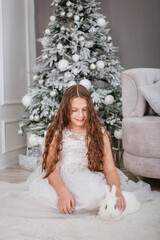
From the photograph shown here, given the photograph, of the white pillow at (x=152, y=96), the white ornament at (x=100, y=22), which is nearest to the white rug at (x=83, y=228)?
the white pillow at (x=152, y=96)

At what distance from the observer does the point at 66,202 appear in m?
1.51

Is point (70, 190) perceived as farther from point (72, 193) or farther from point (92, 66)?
point (92, 66)

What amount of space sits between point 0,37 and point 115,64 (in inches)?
44.6

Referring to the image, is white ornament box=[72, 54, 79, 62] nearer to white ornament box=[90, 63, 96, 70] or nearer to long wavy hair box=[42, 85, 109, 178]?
white ornament box=[90, 63, 96, 70]

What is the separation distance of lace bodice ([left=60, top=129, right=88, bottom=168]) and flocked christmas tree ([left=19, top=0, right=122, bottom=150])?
95 centimetres

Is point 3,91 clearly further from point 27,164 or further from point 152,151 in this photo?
point 152,151

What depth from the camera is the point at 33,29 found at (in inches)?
142

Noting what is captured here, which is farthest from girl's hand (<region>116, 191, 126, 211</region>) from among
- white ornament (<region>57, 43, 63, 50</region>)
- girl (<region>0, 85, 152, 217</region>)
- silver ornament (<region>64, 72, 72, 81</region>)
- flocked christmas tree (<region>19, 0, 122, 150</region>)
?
white ornament (<region>57, 43, 63, 50</region>)

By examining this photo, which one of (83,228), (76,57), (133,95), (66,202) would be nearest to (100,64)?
(76,57)

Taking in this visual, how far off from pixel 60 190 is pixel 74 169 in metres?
0.21

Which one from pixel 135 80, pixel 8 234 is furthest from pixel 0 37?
pixel 8 234

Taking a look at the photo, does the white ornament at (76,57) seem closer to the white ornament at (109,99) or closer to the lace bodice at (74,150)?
the white ornament at (109,99)

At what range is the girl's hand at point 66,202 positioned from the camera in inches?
59.4

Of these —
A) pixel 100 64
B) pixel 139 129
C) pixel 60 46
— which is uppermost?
pixel 60 46
